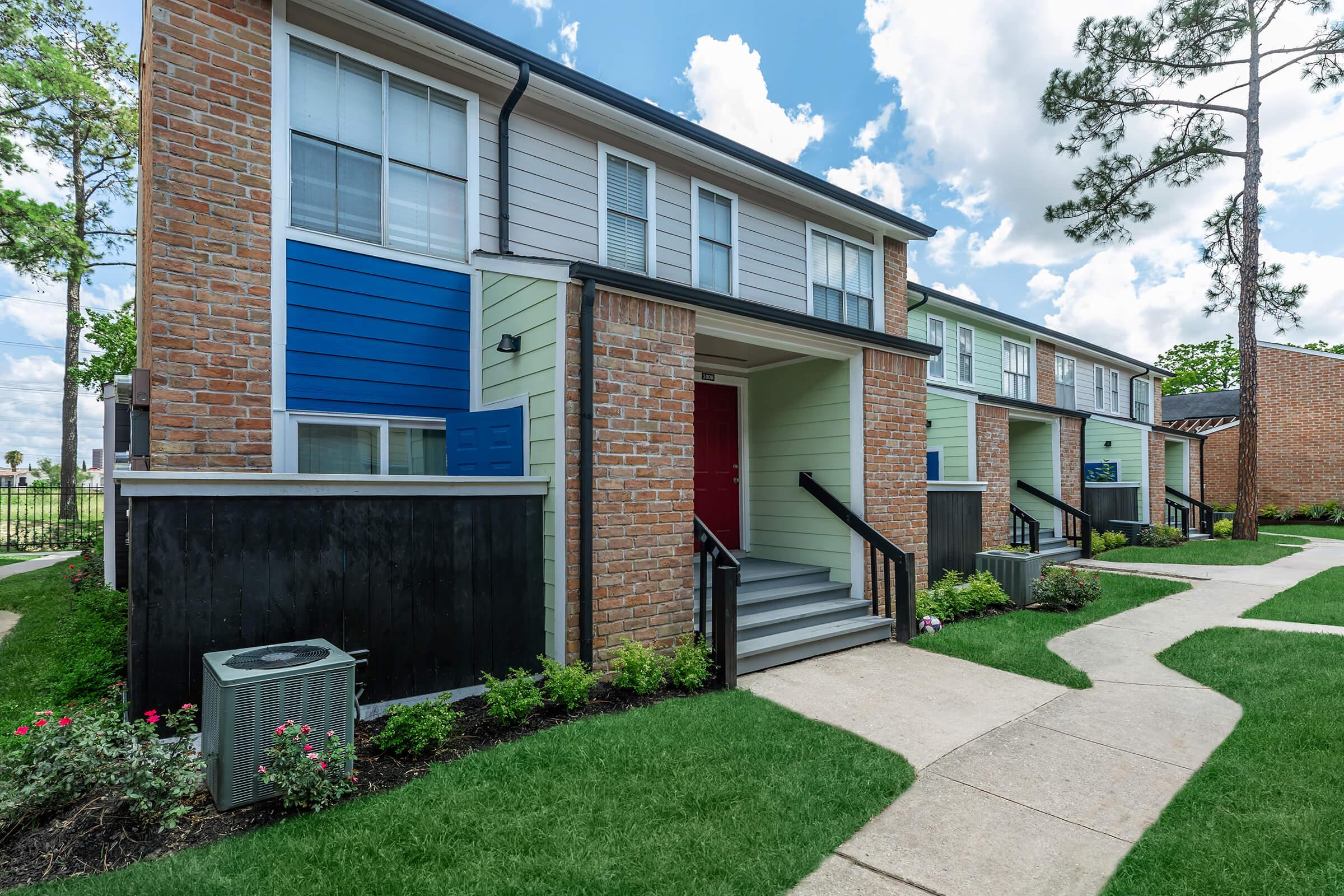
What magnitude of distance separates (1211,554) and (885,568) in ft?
34.1

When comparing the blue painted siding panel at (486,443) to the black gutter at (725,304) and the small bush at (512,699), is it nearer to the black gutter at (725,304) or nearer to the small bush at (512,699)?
the black gutter at (725,304)

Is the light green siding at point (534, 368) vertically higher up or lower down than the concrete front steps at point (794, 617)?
higher up

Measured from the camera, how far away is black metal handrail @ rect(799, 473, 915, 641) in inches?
254

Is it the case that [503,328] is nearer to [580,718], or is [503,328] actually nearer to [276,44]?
[276,44]

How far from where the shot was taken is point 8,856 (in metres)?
2.57

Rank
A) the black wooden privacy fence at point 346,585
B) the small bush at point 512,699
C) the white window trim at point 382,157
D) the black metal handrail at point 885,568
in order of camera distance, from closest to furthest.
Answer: the black wooden privacy fence at point 346,585 < the small bush at point 512,699 < the white window trim at point 382,157 < the black metal handrail at point 885,568

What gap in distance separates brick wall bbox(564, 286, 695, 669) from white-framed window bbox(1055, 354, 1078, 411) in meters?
17.2

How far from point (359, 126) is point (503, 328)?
6.93ft

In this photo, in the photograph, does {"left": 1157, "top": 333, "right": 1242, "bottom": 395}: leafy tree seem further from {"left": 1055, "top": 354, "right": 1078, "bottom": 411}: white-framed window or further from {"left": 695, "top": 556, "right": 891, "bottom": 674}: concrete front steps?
{"left": 695, "top": 556, "right": 891, "bottom": 674}: concrete front steps

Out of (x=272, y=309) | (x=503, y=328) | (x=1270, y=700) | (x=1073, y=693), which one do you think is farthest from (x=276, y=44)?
(x=1270, y=700)

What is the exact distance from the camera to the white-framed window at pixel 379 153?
5.22m

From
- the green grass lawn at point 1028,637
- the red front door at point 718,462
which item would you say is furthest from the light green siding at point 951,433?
the red front door at point 718,462

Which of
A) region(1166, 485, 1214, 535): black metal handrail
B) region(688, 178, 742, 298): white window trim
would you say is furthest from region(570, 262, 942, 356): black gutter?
region(1166, 485, 1214, 535): black metal handrail

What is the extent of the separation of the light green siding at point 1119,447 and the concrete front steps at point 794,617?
1358 centimetres
